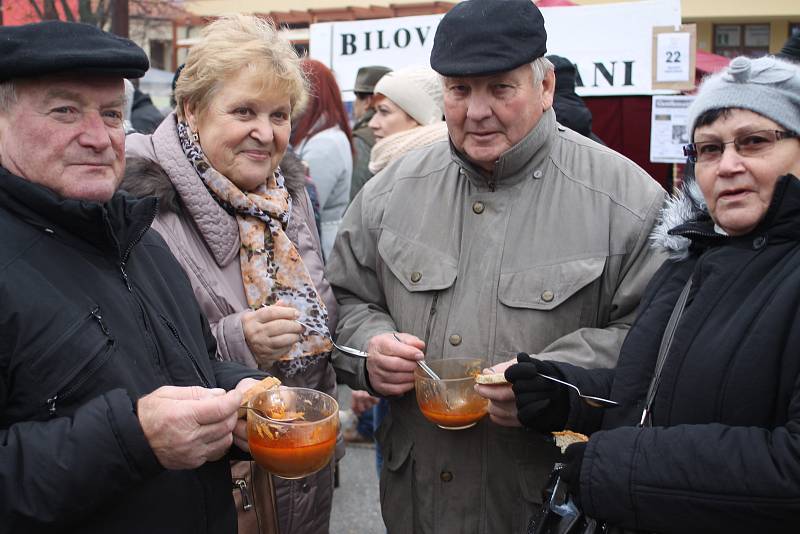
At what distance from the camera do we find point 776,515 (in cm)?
162

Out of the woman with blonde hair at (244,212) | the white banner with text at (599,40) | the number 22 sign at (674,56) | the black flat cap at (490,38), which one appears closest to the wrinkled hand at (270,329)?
the woman with blonde hair at (244,212)

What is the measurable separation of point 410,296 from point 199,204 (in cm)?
72

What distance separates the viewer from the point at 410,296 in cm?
258

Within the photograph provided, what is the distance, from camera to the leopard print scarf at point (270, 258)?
101 inches

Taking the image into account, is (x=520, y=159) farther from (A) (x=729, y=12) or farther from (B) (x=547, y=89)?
(A) (x=729, y=12)

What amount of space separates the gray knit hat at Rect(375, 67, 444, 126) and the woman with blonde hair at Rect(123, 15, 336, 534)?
2210mm

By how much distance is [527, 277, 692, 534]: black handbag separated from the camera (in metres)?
1.91

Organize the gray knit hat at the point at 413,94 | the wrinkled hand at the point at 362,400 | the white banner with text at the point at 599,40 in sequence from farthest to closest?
the white banner with text at the point at 599,40 → the gray knit hat at the point at 413,94 → the wrinkled hand at the point at 362,400

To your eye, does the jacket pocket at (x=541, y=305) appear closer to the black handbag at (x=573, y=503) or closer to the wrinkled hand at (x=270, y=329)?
the black handbag at (x=573, y=503)

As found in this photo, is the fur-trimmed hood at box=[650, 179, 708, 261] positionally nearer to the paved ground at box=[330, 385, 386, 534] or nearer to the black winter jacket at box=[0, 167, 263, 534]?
the black winter jacket at box=[0, 167, 263, 534]

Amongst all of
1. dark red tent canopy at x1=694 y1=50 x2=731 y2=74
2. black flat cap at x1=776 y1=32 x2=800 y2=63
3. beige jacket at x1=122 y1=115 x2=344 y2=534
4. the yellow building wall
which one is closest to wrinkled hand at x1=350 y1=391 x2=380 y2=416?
beige jacket at x1=122 y1=115 x2=344 y2=534

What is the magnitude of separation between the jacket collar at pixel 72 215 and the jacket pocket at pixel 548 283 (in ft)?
3.62

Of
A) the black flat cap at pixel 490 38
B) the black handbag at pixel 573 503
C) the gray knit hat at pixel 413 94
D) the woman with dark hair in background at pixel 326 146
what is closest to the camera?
the black handbag at pixel 573 503

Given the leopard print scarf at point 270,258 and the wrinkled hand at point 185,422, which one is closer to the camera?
the wrinkled hand at point 185,422
